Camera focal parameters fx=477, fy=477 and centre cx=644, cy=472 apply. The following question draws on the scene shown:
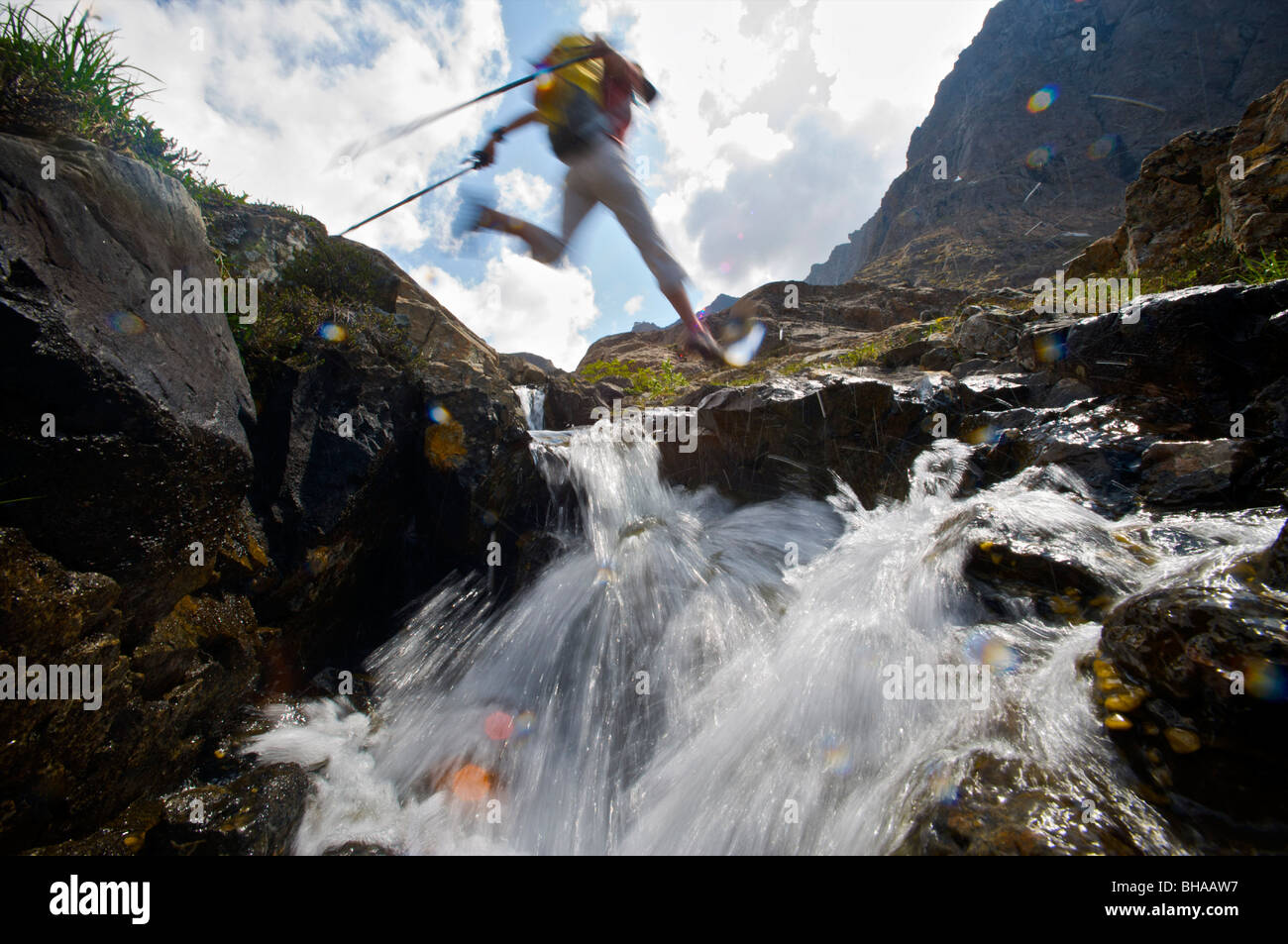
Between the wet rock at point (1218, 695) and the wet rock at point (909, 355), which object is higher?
the wet rock at point (909, 355)

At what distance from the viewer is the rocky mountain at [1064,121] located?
49.8 metres

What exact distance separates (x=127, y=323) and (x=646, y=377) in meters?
11.7

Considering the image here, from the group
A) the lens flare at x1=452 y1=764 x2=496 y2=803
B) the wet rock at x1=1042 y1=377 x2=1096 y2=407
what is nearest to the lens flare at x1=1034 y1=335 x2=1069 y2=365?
the wet rock at x1=1042 y1=377 x2=1096 y2=407

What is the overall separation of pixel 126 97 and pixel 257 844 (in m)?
6.19

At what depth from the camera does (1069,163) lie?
58688mm

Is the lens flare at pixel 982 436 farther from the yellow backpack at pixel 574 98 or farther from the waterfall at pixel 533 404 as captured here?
the waterfall at pixel 533 404

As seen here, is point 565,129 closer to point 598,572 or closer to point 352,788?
point 598,572

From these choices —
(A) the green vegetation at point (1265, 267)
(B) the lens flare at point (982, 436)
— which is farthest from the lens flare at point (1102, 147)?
(B) the lens flare at point (982, 436)

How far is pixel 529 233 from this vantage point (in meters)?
5.46

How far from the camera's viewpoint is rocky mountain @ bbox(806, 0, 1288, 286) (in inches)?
1962

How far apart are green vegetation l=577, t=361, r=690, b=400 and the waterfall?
9.34ft

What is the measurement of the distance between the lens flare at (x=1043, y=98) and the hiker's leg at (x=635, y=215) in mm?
91873

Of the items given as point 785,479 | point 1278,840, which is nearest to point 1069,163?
point 785,479
